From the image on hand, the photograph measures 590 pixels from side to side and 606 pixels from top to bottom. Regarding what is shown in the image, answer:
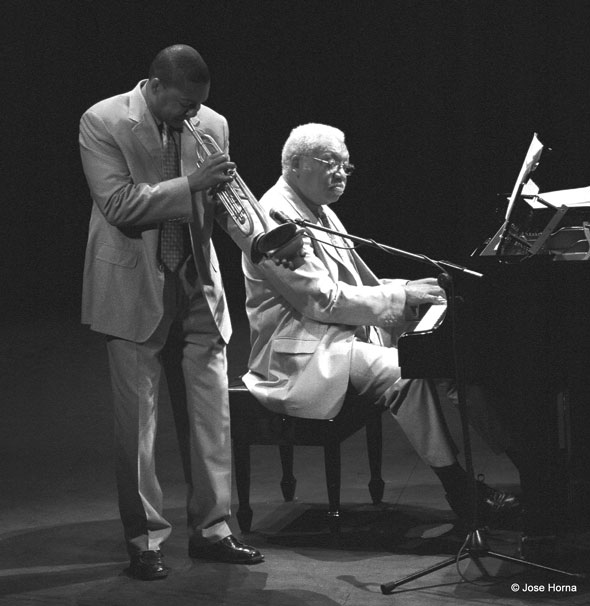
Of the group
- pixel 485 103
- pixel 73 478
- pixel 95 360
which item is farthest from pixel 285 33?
pixel 73 478

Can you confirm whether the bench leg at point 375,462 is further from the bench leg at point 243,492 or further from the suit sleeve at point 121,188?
the suit sleeve at point 121,188

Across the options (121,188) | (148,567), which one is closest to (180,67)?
(121,188)

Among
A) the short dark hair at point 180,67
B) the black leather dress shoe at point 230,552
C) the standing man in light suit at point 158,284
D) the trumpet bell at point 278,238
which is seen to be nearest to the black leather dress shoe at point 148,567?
the standing man in light suit at point 158,284

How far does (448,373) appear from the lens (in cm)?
314

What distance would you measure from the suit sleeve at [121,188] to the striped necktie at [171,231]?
118 mm

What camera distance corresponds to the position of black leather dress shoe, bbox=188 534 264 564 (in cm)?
326

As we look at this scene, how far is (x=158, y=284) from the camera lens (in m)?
3.14

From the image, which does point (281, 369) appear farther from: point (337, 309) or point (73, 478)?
point (73, 478)

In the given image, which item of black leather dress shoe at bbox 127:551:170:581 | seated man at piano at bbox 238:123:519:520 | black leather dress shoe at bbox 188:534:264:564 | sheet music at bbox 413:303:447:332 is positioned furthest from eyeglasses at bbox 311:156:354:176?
black leather dress shoe at bbox 127:551:170:581

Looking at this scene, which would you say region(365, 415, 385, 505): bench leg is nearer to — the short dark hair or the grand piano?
the grand piano

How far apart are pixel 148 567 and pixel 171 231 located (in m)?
0.99

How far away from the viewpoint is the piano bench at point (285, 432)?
141 inches

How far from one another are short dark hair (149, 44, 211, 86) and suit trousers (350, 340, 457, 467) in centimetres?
111

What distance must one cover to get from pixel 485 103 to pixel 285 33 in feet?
5.45
